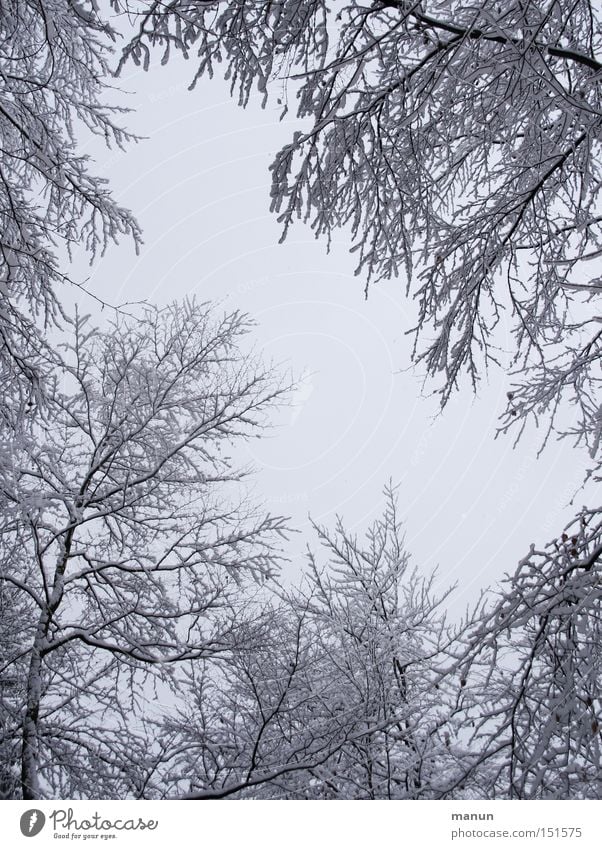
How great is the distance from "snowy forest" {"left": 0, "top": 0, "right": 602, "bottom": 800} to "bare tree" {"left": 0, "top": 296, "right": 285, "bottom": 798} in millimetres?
44

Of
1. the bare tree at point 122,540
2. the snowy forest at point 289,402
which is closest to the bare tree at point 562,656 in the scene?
the snowy forest at point 289,402

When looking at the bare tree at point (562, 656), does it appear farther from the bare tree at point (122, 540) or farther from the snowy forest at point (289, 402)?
the bare tree at point (122, 540)

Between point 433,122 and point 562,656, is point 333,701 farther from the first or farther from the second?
point 433,122

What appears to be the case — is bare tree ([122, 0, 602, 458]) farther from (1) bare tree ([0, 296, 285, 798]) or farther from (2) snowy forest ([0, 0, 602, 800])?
(1) bare tree ([0, 296, 285, 798])

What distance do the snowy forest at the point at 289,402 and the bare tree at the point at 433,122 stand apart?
2cm

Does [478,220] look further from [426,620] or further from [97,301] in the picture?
[426,620]

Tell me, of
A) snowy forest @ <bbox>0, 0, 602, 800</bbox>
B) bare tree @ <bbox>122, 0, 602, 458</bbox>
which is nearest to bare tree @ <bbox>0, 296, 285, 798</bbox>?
snowy forest @ <bbox>0, 0, 602, 800</bbox>

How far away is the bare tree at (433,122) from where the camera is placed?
2115 mm

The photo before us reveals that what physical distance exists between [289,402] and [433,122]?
364cm

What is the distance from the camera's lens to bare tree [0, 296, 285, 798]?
14.0 feet

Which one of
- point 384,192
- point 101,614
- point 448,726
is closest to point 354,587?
point 448,726

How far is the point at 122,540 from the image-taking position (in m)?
5.14

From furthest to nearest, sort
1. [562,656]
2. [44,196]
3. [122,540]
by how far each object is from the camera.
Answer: [122,540] < [44,196] < [562,656]

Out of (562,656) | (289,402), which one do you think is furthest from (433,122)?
(289,402)
